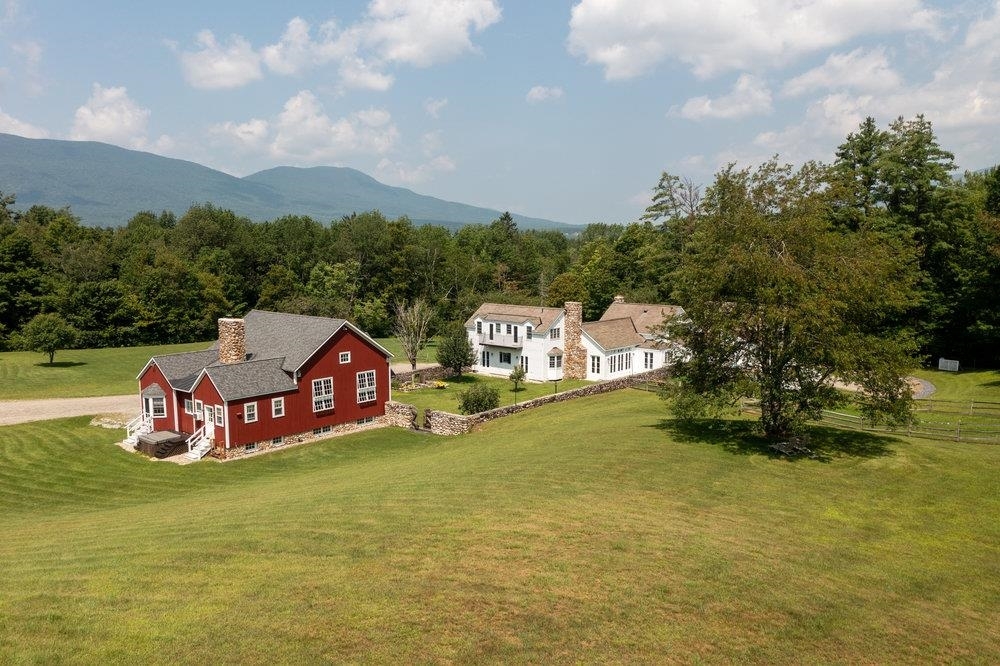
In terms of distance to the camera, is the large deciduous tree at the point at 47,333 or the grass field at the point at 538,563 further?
the large deciduous tree at the point at 47,333

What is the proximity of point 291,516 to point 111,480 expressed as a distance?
14.3 meters

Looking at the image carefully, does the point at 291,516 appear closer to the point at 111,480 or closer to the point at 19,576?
the point at 19,576

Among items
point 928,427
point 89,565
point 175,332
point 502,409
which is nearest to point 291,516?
point 89,565

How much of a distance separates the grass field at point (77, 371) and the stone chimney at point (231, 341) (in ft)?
65.8

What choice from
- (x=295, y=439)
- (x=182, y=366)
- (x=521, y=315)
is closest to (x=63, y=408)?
(x=182, y=366)

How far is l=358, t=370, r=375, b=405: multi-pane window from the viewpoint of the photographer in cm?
3719

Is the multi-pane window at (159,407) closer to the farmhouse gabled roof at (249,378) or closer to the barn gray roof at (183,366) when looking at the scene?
the barn gray roof at (183,366)

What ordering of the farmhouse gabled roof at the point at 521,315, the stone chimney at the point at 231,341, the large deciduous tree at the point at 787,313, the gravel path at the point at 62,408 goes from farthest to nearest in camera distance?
the farmhouse gabled roof at the point at 521,315, the gravel path at the point at 62,408, the stone chimney at the point at 231,341, the large deciduous tree at the point at 787,313

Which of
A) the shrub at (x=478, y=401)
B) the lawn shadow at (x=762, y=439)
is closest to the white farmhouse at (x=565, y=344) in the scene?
the shrub at (x=478, y=401)

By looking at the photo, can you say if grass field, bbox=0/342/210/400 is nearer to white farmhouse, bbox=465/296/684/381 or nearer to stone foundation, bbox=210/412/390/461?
stone foundation, bbox=210/412/390/461

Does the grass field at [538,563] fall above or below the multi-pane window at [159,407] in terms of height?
below

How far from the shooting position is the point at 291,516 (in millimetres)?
16469

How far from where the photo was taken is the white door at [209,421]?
31250 mm

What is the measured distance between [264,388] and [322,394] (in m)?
3.47
